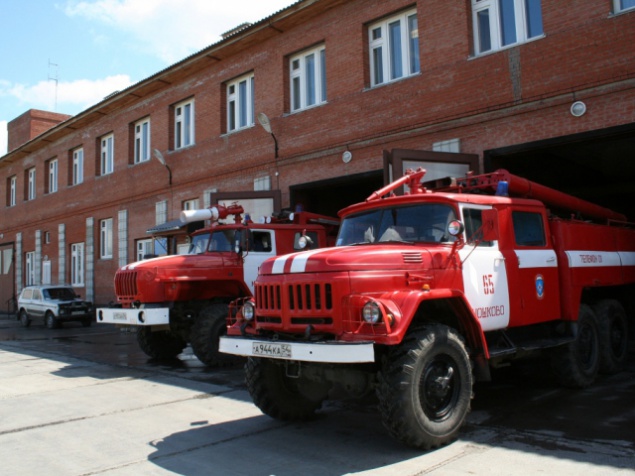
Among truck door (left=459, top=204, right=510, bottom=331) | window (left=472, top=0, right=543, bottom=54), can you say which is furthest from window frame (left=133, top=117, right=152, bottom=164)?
truck door (left=459, top=204, right=510, bottom=331)

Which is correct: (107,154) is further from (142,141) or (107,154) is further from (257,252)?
(257,252)

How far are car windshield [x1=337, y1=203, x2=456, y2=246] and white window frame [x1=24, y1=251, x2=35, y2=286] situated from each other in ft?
86.8

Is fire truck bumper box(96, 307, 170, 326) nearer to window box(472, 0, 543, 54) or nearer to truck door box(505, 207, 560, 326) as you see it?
truck door box(505, 207, 560, 326)

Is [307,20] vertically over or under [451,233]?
over

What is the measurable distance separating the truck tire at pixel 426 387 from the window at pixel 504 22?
791cm

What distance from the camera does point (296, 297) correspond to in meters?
5.31

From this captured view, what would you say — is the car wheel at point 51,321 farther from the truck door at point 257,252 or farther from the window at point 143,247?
the truck door at point 257,252

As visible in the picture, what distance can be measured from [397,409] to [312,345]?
0.87m

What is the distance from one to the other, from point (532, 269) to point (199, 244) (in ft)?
20.7

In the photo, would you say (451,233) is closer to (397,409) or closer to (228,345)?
(397,409)

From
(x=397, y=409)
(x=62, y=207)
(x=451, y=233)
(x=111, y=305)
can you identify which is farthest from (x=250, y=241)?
(x=62, y=207)

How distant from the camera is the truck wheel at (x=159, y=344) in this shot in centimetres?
1089

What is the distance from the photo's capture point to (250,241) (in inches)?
410

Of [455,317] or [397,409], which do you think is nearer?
[397,409]
